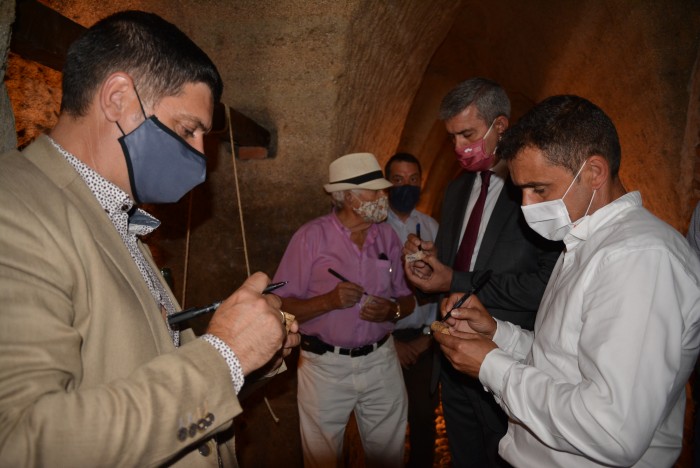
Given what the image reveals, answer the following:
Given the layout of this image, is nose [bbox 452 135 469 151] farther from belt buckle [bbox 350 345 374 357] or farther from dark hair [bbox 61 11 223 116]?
dark hair [bbox 61 11 223 116]

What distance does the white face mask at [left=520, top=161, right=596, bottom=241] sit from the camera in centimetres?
178

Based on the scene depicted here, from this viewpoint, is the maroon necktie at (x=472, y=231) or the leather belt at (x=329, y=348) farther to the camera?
the leather belt at (x=329, y=348)

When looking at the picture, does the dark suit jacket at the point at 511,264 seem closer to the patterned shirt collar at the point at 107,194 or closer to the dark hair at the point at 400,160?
the dark hair at the point at 400,160

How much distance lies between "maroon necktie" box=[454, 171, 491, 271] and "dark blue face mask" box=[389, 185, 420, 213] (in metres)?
1.36

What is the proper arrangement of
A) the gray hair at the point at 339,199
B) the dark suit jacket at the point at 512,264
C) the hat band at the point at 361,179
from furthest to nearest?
the gray hair at the point at 339,199, the hat band at the point at 361,179, the dark suit jacket at the point at 512,264

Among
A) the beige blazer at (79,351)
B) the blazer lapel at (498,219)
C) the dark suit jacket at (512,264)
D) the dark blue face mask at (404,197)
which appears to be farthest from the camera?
the dark blue face mask at (404,197)

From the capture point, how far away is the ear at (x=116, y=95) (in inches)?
49.3

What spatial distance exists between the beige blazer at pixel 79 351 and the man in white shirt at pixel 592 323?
1.14 meters

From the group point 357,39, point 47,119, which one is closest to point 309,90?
point 357,39

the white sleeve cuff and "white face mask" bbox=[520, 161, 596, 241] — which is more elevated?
"white face mask" bbox=[520, 161, 596, 241]

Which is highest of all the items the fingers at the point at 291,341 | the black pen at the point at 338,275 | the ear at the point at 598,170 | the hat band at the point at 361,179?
the ear at the point at 598,170

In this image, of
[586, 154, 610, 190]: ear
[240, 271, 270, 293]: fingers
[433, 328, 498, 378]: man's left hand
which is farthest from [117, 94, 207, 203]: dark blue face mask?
[586, 154, 610, 190]: ear

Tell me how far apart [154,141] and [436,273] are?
6.41ft

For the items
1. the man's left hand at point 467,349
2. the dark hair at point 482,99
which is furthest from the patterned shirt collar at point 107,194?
the dark hair at point 482,99
